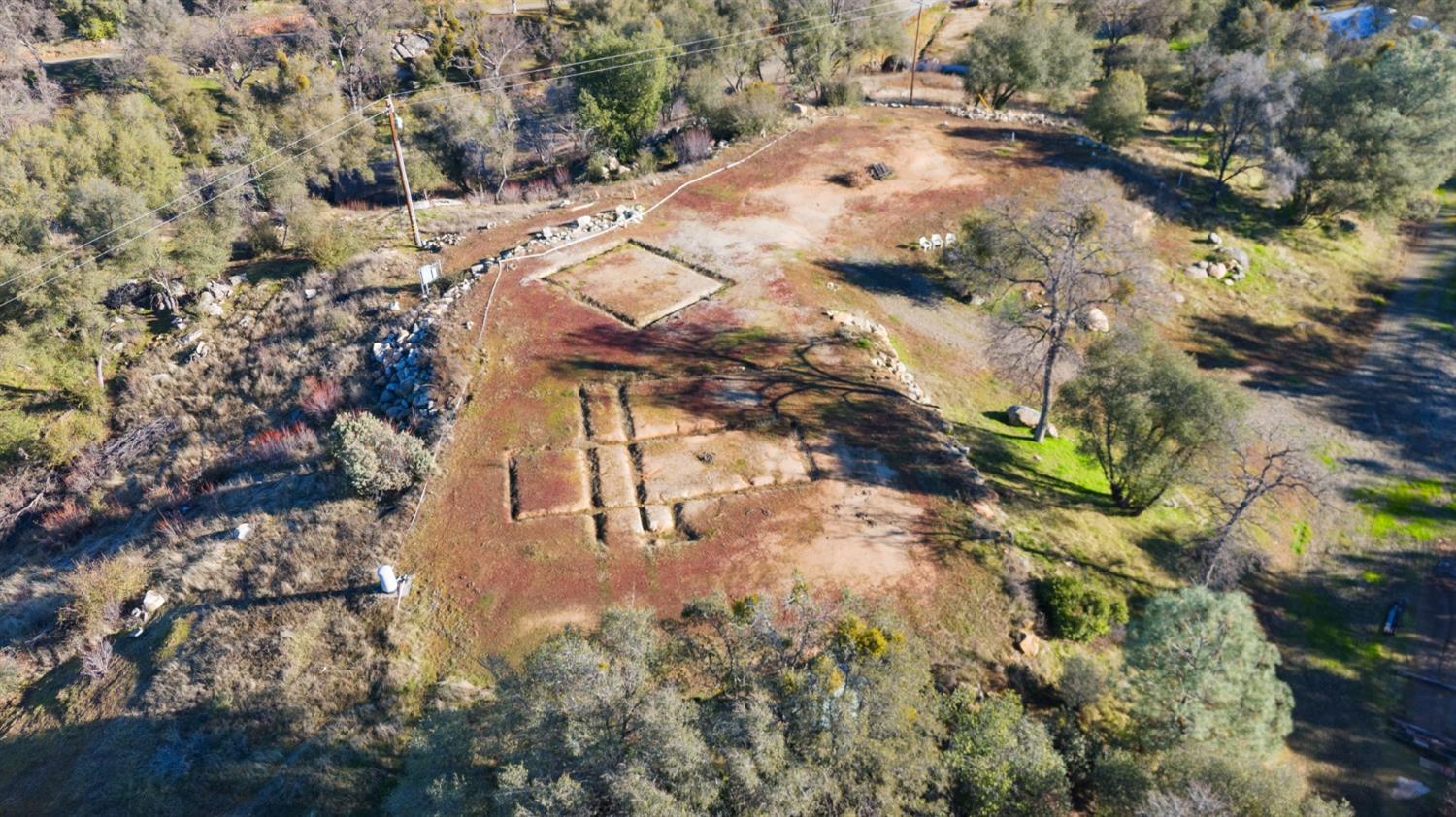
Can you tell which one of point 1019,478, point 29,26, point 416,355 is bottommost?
point 1019,478

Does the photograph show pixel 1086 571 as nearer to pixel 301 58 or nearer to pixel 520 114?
pixel 520 114

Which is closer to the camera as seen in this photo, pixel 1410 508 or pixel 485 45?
pixel 1410 508

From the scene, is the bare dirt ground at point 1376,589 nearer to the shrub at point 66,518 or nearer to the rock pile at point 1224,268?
the rock pile at point 1224,268

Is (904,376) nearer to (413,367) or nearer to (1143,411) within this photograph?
(1143,411)

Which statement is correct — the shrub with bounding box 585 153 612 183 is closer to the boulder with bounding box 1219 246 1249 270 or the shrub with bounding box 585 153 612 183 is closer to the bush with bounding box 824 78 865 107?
the bush with bounding box 824 78 865 107

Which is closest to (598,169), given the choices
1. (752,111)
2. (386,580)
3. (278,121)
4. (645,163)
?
(645,163)

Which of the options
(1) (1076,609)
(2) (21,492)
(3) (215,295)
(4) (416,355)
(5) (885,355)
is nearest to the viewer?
(1) (1076,609)
